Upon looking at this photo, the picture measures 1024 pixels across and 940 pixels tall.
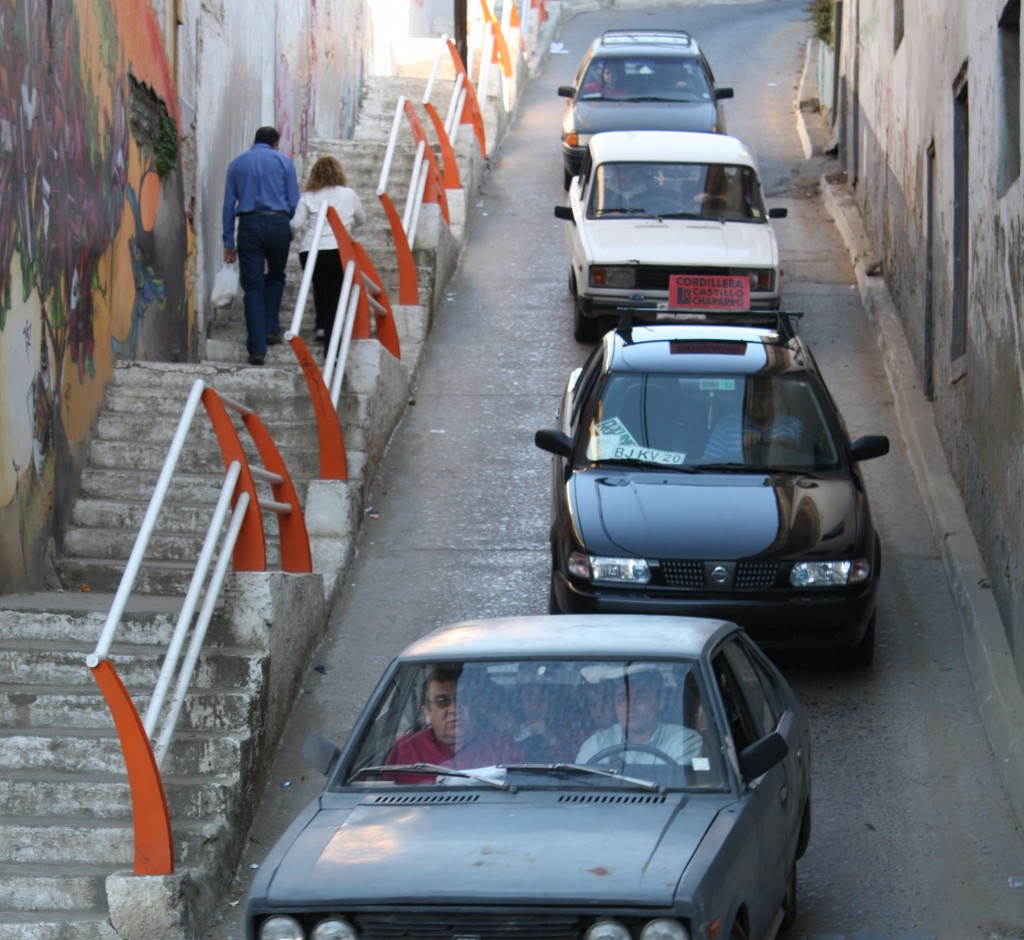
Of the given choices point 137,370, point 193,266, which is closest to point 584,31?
point 193,266

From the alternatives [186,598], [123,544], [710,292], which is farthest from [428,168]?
[186,598]

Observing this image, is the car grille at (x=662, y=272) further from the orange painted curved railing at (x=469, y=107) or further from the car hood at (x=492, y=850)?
the car hood at (x=492, y=850)

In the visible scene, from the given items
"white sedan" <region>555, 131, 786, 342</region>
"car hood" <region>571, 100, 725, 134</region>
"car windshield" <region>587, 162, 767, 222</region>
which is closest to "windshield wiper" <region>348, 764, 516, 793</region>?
"white sedan" <region>555, 131, 786, 342</region>

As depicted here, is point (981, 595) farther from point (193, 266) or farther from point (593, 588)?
point (193, 266)

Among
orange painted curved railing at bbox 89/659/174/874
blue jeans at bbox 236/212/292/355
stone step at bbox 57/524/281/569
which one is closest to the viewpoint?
orange painted curved railing at bbox 89/659/174/874

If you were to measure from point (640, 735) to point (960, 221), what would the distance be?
778 cm

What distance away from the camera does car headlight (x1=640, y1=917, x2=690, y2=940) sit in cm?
490

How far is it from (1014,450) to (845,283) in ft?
27.5

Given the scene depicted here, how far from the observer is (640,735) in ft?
19.2

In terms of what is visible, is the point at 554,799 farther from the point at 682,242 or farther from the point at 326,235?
the point at 682,242

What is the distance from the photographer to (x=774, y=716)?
6.64 meters

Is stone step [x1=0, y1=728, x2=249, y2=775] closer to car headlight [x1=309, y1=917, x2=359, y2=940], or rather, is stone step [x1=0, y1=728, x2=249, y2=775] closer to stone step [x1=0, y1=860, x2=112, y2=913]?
stone step [x1=0, y1=860, x2=112, y2=913]

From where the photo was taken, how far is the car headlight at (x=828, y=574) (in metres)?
8.87

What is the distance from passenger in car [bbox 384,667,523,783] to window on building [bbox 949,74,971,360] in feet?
24.3
